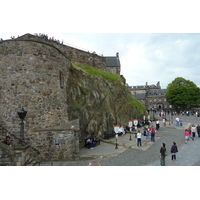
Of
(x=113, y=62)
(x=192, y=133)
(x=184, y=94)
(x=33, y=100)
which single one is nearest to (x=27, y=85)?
(x=33, y=100)

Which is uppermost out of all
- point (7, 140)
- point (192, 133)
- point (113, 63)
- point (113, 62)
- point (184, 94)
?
point (113, 62)

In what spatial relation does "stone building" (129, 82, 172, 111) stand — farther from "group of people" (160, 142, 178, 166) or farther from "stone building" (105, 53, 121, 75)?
"group of people" (160, 142, 178, 166)

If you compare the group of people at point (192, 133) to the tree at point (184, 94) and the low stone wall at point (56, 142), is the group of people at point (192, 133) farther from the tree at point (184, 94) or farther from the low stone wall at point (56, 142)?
the tree at point (184, 94)

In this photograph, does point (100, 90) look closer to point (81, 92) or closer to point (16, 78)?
point (81, 92)

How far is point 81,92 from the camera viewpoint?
17.6m

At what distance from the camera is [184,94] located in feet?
159

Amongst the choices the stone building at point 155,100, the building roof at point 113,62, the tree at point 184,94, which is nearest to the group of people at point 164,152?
the building roof at point 113,62

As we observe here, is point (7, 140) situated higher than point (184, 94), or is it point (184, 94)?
point (184, 94)

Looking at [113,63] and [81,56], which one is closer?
[81,56]

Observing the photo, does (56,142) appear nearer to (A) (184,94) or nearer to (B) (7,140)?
(B) (7,140)

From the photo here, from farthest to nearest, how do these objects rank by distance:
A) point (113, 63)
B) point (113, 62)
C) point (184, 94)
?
point (184, 94), point (113, 62), point (113, 63)

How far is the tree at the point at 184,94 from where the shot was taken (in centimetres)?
4753

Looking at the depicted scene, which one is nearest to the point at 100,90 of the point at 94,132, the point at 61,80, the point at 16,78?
the point at 94,132

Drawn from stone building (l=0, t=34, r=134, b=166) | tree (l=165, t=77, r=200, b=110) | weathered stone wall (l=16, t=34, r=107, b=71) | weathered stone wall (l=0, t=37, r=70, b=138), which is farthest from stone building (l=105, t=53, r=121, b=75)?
stone building (l=0, t=34, r=134, b=166)
